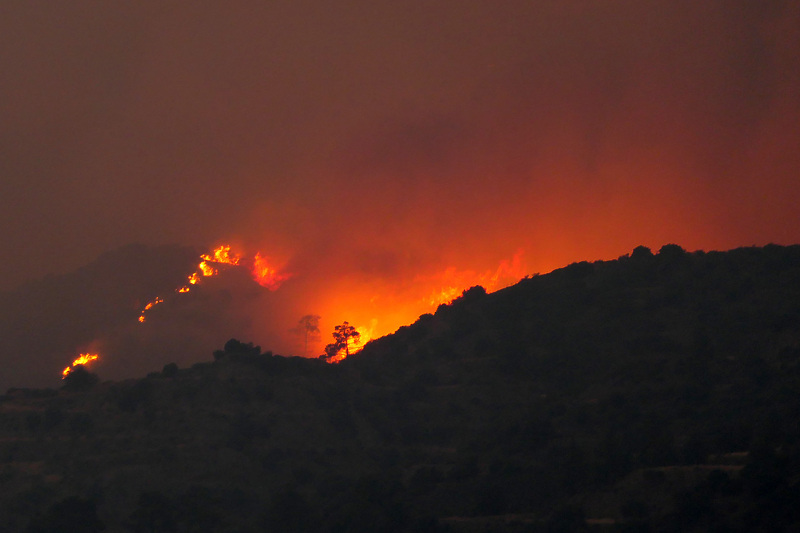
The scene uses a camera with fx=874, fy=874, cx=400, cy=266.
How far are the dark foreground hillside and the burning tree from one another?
1342cm

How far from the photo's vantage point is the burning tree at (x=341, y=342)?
13550 cm

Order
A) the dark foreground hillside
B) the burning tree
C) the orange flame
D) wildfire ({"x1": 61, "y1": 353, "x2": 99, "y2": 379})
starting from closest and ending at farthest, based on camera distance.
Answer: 1. the dark foreground hillside
2. the orange flame
3. the burning tree
4. wildfire ({"x1": 61, "y1": 353, "x2": 99, "y2": 379})

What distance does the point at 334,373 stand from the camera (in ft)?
377

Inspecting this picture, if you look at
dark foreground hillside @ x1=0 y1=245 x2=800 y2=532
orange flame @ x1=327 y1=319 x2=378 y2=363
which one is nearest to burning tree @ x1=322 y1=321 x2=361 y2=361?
orange flame @ x1=327 y1=319 x2=378 y2=363

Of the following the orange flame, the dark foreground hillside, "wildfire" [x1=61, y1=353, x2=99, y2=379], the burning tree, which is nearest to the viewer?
the dark foreground hillside

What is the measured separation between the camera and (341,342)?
449 feet

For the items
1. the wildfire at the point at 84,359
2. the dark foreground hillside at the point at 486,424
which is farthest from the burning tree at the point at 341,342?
the wildfire at the point at 84,359

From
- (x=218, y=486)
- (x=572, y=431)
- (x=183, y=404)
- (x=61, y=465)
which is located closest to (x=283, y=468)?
(x=218, y=486)

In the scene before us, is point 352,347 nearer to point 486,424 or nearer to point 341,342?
point 341,342

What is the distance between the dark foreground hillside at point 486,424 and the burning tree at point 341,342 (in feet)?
44.0

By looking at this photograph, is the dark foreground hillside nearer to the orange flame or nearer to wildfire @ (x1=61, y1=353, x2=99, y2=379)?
the orange flame

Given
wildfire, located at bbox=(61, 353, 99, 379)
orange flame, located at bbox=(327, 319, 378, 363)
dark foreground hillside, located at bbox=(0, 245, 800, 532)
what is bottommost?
dark foreground hillside, located at bbox=(0, 245, 800, 532)

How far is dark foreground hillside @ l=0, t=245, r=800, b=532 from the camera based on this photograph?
234 feet

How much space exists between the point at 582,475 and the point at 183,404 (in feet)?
157
